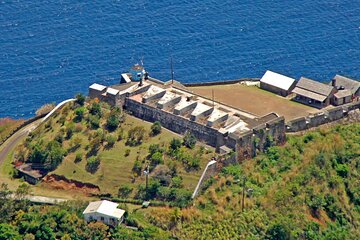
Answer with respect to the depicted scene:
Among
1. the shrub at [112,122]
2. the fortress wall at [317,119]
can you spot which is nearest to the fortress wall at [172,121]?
the shrub at [112,122]

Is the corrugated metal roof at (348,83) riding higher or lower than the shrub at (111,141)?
higher

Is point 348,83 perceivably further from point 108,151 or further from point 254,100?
point 108,151

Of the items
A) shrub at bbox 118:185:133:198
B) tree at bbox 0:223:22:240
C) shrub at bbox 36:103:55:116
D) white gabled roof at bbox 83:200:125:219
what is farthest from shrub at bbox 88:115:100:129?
tree at bbox 0:223:22:240

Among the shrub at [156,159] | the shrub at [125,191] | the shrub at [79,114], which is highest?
the shrub at [79,114]

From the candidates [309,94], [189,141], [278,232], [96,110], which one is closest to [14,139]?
[96,110]

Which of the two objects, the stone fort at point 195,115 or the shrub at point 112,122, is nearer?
the stone fort at point 195,115

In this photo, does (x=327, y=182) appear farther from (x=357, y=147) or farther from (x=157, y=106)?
(x=157, y=106)

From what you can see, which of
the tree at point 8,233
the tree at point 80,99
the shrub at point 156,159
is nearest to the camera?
the tree at point 8,233

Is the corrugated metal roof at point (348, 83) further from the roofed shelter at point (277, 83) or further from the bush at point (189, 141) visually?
the bush at point (189, 141)

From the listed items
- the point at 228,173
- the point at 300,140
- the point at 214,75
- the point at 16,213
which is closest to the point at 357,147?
the point at 300,140
